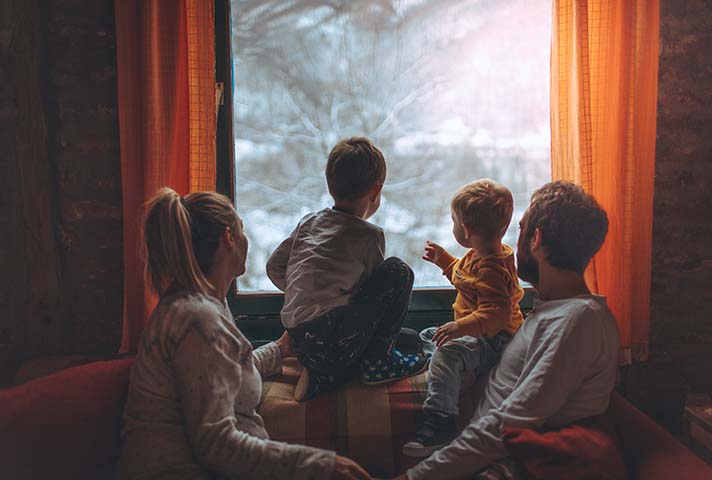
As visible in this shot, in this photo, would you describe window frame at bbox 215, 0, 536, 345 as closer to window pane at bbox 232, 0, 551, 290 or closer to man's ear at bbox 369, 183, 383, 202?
window pane at bbox 232, 0, 551, 290

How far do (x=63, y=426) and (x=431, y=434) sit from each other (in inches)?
39.9

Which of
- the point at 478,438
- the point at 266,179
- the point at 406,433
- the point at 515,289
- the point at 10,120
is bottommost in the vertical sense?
the point at 406,433

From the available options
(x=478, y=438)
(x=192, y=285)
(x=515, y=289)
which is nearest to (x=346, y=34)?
(x=515, y=289)

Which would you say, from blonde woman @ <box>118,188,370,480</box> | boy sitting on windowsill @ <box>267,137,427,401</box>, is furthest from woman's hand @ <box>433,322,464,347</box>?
blonde woman @ <box>118,188,370,480</box>

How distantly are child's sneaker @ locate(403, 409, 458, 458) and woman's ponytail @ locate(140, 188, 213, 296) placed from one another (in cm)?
82

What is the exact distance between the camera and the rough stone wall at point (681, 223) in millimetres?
2268

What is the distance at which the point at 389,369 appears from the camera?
6.06ft

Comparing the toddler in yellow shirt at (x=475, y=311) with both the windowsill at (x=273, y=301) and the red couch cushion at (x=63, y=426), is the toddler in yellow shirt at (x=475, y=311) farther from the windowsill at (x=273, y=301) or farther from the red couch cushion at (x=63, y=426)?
the red couch cushion at (x=63, y=426)

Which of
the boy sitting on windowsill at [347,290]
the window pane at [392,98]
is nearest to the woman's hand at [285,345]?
the boy sitting on windowsill at [347,290]

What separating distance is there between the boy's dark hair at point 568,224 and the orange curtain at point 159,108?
130cm

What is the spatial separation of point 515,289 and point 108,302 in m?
1.68

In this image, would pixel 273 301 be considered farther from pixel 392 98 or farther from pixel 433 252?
pixel 392 98

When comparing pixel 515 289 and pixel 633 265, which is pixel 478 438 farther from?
pixel 633 265

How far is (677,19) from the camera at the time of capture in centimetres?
226
